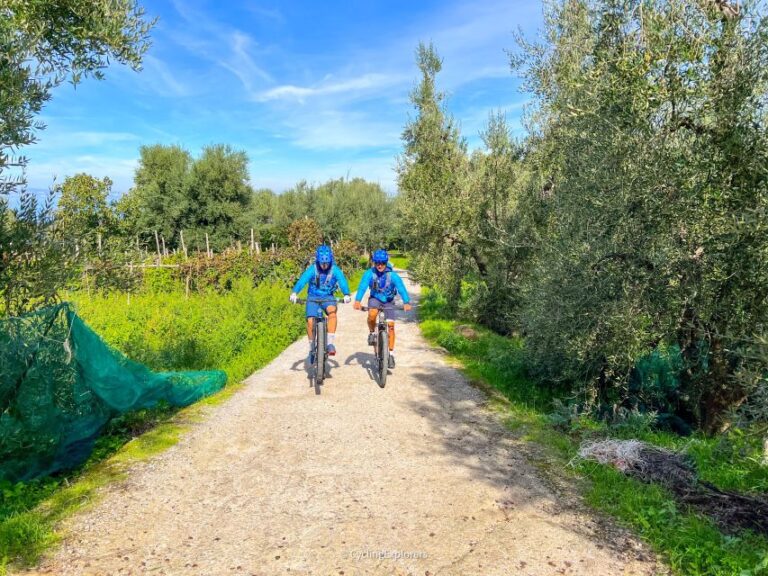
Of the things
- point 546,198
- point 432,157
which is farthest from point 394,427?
point 432,157

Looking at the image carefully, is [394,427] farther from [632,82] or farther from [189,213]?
[189,213]

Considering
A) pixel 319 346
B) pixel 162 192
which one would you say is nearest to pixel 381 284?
pixel 319 346

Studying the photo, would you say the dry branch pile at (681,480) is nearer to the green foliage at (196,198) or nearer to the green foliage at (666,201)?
the green foliage at (666,201)

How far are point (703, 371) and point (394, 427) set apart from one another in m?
4.46

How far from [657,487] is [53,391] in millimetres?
5718

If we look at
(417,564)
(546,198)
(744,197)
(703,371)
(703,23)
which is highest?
(703,23)

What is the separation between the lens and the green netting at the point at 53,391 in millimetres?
4449

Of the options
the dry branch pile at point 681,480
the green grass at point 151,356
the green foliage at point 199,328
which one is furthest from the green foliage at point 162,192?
the dry branch pile at point 681,480

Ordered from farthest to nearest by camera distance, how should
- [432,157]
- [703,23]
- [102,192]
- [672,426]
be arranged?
Result: [102,192]
[432,157]
[672,426]
[703,23]

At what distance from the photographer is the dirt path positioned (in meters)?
3.38

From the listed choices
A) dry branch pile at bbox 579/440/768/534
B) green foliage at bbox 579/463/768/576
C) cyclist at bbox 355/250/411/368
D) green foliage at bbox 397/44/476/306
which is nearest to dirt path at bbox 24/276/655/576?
green foliage at bbox 579/463/768/576

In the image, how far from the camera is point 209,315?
42.8ft

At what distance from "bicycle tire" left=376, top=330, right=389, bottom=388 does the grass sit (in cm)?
177

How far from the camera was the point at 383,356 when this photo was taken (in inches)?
313
